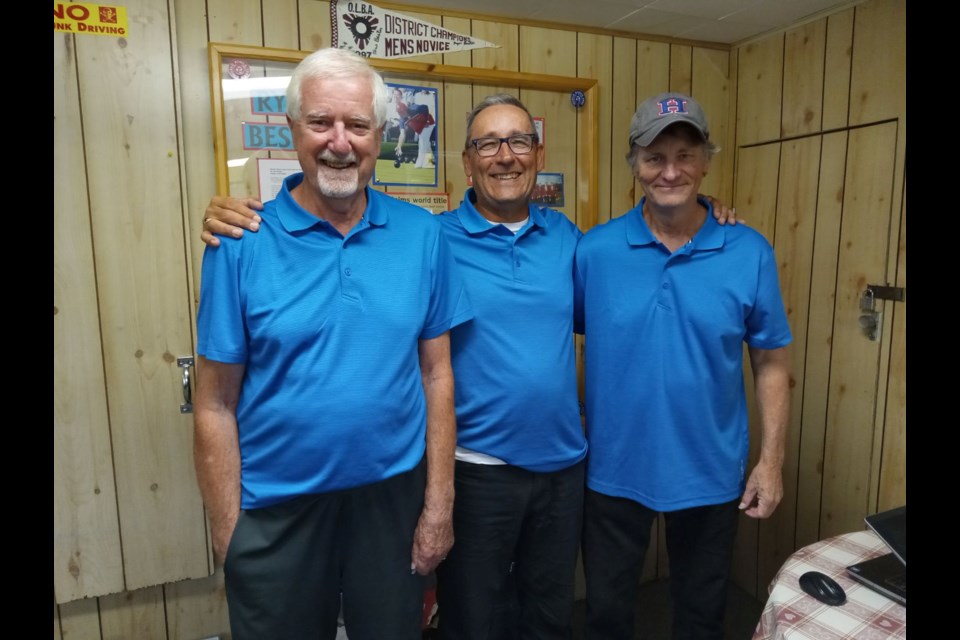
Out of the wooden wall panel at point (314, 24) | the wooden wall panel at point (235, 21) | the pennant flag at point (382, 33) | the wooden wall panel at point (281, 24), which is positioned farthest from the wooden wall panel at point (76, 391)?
the pennant flag at point (382, 33)

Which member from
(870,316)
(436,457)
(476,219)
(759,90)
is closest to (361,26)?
(476,219)

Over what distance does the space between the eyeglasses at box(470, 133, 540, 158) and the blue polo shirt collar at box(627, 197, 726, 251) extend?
32 centimetres

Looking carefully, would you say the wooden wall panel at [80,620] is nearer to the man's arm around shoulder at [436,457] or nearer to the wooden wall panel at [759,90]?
the man's arm around shoulder at [436,457]

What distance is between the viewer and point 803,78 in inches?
84.1

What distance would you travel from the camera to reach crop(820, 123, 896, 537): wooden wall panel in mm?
1904

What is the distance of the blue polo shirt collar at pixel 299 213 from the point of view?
4.00ft

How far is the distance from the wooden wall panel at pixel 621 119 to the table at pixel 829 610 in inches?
53.7

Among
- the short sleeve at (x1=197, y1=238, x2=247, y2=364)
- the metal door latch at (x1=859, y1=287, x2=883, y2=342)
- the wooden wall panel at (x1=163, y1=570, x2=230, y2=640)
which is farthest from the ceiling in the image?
the wooden wall panel at (x1=163, y1=570, x2=230, y2=640)

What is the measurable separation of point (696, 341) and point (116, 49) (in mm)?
1705

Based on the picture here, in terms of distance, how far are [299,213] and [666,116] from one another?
88cm

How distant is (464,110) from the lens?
81.5 inches

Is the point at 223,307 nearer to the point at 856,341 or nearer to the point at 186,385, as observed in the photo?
the point at 186,385

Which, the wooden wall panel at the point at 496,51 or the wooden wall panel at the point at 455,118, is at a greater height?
the wooden wall panel at the point at 496,51

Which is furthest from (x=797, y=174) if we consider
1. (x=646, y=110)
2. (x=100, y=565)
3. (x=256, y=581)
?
(x=100, y=565)
